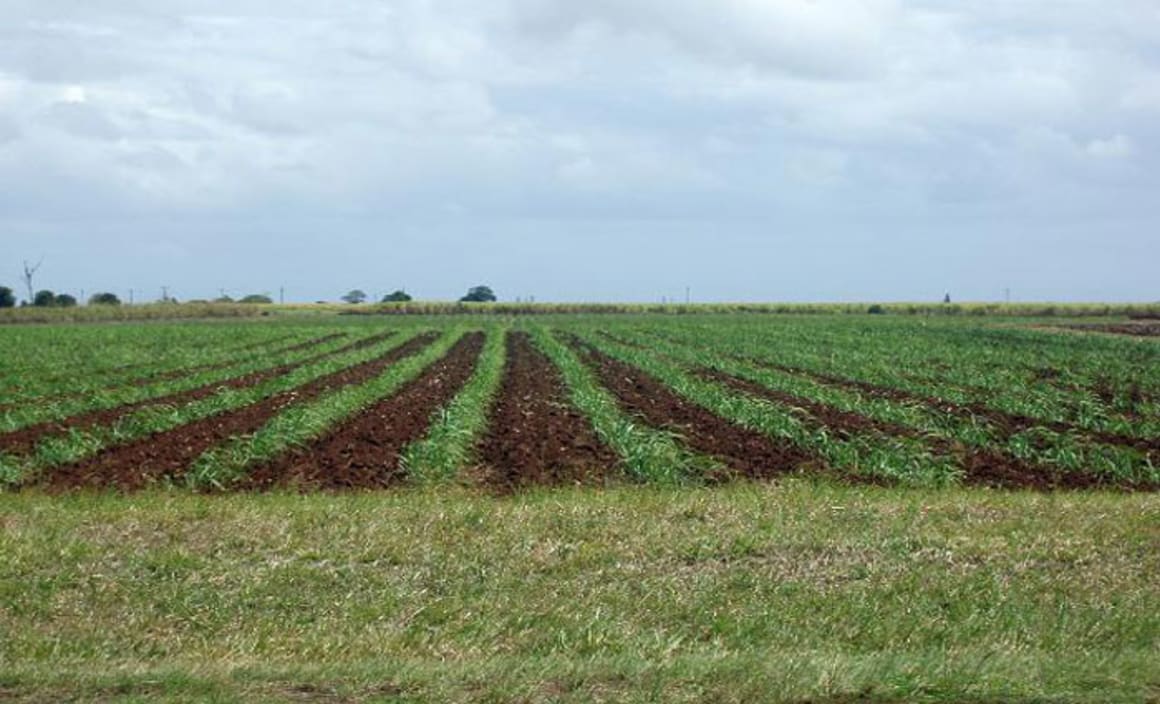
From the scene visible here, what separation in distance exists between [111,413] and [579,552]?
15951mm

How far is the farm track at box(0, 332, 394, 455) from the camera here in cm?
1958

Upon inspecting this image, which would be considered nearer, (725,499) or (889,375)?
(725,499)

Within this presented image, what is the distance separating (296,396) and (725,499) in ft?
49.2

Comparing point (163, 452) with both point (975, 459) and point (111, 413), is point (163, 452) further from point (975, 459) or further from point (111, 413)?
point (975, 459)

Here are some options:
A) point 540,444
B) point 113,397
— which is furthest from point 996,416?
point 113,397

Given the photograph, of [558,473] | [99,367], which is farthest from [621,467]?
[99,367]

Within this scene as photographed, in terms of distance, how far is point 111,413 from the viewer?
2362cm

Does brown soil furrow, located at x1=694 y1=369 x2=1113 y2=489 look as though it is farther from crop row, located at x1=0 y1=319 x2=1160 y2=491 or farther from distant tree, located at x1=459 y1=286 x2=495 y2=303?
distant tree, located at x1=459 y1=286 x2=495 y2=303

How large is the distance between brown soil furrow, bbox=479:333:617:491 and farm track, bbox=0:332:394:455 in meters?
6.79

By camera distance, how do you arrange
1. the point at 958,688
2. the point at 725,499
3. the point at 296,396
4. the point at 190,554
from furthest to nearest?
the point at 296,396 < the point at 725,499 < the point at 190,554 < the point at 958,688

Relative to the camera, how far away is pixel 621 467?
16.5 m

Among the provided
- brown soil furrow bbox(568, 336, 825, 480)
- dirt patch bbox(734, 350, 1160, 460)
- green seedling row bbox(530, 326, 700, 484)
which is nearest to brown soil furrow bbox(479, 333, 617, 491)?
green seedling row bbox(530, 326, 700, 484)

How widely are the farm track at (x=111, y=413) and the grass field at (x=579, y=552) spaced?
6.8 inches

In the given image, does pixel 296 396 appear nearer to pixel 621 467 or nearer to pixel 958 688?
pixel 621 467
